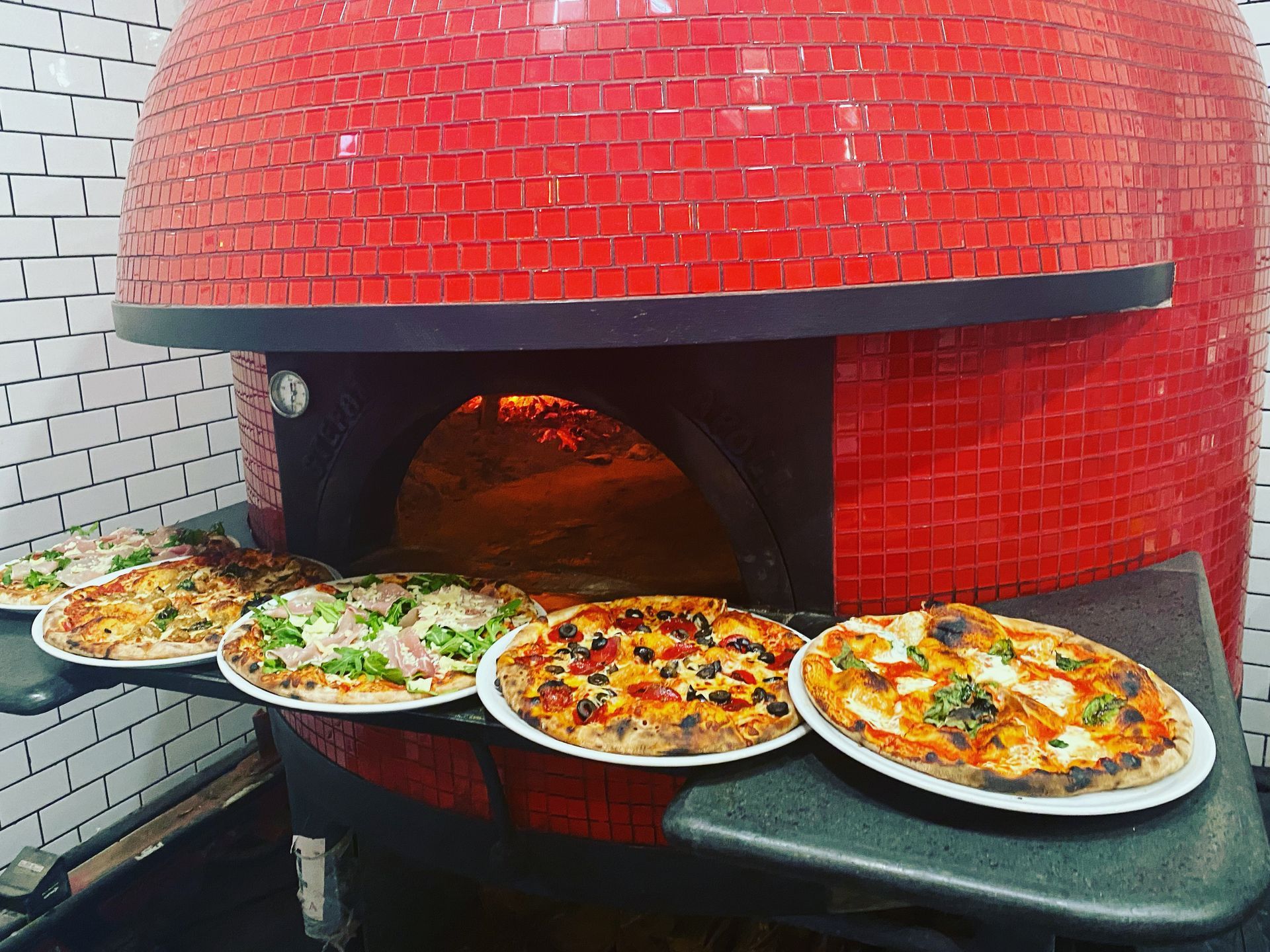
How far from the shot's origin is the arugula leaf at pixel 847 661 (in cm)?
186

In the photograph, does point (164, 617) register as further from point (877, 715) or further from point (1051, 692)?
point (1051, 692)

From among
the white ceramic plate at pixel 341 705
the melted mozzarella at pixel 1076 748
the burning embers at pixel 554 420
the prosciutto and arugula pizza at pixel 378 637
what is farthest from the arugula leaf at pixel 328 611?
the melted mozzarella at pixel 1076 748

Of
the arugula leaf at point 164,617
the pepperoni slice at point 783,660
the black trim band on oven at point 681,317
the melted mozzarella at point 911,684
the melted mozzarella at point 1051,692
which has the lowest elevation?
the melted mozzarella at point 1051,692

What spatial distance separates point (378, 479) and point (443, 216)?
2.98 ft

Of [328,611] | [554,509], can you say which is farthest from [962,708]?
[554,509]

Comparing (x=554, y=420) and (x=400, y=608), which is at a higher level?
(x=554, y=420)

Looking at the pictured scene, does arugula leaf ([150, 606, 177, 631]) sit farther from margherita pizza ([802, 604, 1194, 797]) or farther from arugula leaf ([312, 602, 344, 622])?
margherita pizza ([802, 604, 1194, 797])

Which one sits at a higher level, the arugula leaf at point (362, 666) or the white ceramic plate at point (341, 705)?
the arugula leaf at point (362, 666)

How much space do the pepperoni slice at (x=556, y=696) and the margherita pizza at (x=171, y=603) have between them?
0.88 meters

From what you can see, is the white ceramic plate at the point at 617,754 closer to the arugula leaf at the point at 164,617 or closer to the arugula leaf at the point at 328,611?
the arugula leaf at the point at 328,611

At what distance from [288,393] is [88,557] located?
0.93 m

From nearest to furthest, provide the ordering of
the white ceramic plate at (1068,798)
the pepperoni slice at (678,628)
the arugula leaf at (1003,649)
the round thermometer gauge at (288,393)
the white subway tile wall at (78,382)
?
the white ceramic plate at (1068,798), the arugula leaf at (1003,649), the pepperoni slice at (678,628), the round thermometer gauge at (288,393), the white subway tile wall at (78,382)

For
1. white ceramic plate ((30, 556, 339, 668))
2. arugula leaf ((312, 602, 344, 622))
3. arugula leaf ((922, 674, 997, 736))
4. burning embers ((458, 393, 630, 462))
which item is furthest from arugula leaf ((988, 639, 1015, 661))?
white ceramic plate ((30, 556, 339, 668))

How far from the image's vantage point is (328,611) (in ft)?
7.66
